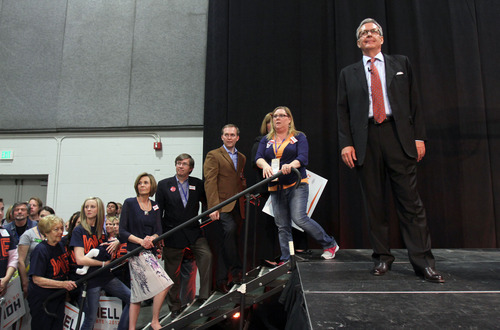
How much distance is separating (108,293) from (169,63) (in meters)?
3.31

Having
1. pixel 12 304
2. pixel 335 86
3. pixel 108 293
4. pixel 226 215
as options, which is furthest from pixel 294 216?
pixel 12 304

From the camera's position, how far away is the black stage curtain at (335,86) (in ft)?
12.9

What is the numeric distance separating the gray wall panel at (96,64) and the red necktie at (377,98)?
3930mm

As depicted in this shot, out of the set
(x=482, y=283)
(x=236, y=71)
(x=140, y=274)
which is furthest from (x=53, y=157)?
(x=482, y=283)

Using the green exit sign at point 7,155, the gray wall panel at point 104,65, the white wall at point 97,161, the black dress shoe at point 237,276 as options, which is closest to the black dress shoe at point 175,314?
the black dress shoe at point 237,276

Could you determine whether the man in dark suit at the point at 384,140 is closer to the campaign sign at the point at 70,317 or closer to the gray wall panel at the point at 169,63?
the campaign sign at the point at 70,317

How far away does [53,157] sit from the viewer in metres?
4.93

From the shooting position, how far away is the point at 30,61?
16.9 feet

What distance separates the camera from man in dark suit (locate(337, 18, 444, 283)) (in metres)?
1.70

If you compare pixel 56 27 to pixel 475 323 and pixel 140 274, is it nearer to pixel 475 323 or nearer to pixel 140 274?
pixel 140 274

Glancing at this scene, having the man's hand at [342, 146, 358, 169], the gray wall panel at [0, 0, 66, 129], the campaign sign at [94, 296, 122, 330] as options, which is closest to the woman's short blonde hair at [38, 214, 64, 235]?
the campaign sign at [94, 296, 122, 330]

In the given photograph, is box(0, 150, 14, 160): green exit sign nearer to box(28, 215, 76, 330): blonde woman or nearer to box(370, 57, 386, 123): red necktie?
box(28, 215, 76, 330): blonde woman

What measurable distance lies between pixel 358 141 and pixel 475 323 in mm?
994

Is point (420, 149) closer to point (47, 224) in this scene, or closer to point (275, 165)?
point (275, 165)
